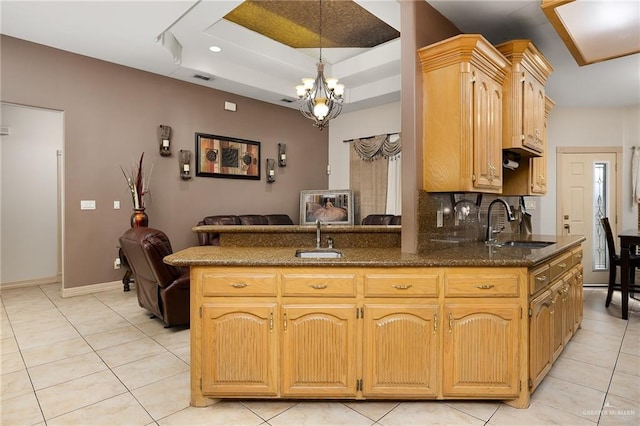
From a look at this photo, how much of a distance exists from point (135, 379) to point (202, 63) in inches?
168

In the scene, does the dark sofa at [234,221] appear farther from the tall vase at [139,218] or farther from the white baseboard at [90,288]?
the white baseboard at [90,288]

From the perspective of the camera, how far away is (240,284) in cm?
210

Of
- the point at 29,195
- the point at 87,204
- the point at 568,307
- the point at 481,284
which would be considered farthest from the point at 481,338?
the point at 29,195

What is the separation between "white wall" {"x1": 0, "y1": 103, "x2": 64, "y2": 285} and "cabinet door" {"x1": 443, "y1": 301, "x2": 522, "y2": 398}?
18.4ft

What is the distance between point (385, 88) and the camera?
6039 mm

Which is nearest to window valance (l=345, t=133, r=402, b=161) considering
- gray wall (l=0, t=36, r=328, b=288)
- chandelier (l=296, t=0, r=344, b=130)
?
gray wall (l=0, t=36, r=328, b=288)

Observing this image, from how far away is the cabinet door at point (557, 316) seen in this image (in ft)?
8.44

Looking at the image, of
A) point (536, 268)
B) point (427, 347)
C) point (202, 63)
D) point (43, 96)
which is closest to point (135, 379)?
point (427, 347)

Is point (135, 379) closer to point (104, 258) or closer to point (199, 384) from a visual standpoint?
point (199, 384)

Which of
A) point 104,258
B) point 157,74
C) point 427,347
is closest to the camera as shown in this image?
point 427,347

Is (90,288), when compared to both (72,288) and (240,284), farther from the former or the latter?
(240,284)

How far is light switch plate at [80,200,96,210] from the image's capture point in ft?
15.3

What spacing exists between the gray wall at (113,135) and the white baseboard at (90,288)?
5 cm

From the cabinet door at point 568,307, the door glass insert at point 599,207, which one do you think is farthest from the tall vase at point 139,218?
the door glass insert at point 599,207
